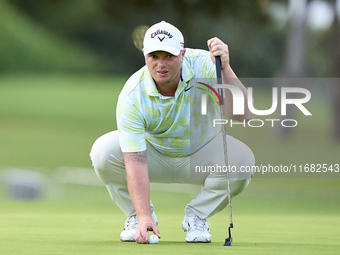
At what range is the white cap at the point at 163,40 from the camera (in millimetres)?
5301

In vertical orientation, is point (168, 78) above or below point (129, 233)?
above

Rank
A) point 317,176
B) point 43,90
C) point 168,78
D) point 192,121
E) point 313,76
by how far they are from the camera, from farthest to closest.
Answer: point 43,90 < point 313,76 < point 317,176 < point 192,121 < point 168,78

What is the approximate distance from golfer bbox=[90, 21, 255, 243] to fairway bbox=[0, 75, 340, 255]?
0.26m

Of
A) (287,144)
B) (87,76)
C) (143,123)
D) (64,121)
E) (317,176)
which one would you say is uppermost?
(87,76)

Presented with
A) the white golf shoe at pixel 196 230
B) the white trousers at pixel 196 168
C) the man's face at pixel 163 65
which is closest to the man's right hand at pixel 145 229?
the white golf shoe at pixel 196 230

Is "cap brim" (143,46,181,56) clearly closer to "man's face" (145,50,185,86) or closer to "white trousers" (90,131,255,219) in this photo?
"man's face" (145,50,185,86)

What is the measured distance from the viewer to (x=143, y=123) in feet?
18.4

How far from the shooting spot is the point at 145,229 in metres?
5.22

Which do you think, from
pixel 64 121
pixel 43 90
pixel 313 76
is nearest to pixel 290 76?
pixel 313 76

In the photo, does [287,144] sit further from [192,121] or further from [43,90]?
[192,121]

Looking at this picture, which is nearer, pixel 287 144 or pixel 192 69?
pixel 192 69

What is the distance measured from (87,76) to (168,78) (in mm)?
30154

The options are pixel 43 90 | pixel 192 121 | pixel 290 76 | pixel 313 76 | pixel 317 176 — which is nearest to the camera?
pixel 192 121

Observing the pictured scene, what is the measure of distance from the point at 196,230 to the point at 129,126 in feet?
2.85
